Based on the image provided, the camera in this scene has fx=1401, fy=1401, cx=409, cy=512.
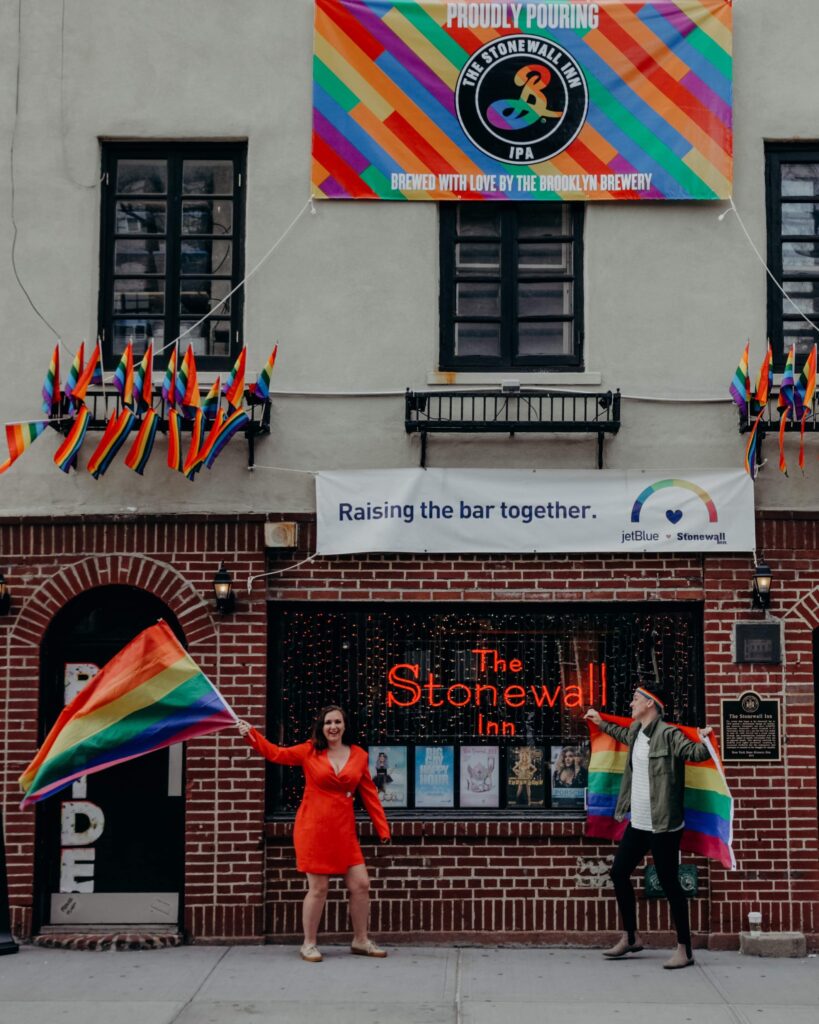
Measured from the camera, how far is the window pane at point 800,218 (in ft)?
34.5

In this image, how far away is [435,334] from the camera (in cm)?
1032

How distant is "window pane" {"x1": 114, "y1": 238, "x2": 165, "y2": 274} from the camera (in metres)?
10.6

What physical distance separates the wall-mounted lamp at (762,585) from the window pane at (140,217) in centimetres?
507

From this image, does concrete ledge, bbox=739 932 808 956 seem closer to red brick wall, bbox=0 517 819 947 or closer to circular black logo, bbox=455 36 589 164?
red brick wall, bbox=0 517 819 947

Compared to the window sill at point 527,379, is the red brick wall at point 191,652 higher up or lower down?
lower down

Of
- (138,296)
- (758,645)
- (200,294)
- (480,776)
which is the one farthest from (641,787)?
(138,296)

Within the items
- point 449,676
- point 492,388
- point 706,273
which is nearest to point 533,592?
point 449,676

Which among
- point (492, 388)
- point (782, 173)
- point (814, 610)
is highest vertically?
point (782, 173)

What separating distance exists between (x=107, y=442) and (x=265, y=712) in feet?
7.32

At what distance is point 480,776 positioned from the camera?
33.5 feet

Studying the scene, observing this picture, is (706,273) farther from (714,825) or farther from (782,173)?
(714,825)

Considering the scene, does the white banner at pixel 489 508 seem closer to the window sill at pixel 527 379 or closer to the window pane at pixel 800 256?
the window sill at pixel 527 379

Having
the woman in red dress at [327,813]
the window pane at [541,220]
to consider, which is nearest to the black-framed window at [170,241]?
the window pane at [541,220]

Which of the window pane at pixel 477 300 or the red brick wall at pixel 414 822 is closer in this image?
the red brick wall at pixel 414 822
